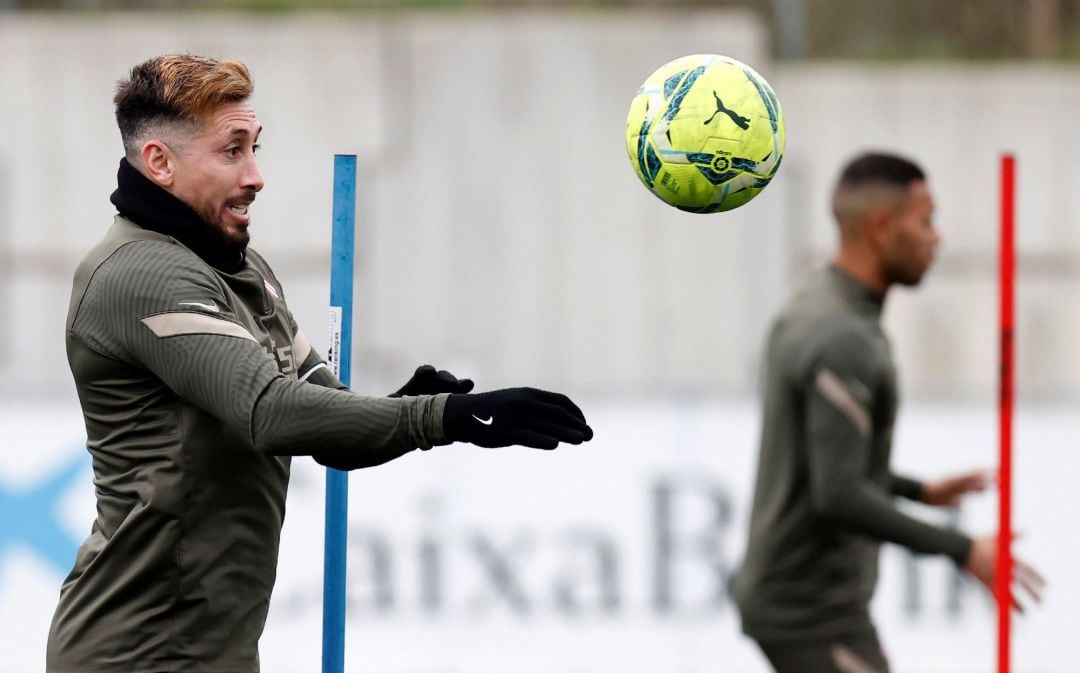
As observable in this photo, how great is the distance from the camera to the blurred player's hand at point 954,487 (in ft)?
17.5

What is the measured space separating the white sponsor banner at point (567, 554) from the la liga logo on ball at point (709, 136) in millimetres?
4588

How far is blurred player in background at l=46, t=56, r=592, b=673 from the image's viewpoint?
10.1 ft

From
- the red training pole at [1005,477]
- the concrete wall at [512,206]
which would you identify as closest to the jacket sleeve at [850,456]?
the red training pole at [1005,477]

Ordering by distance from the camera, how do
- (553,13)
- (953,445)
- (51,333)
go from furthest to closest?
(553,13) → (51,333) → (953,445)

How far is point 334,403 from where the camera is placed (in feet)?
10.1

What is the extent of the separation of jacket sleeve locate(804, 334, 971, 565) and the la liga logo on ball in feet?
3.44

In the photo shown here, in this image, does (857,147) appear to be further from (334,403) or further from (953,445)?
(334,403)

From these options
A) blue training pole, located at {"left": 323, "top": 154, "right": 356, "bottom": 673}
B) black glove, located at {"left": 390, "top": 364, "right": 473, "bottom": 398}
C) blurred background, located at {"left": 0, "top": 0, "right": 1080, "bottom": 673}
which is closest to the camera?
Result: black glove, located at {"left": 390, "top": 364, "right": 473, "bottom": 398}

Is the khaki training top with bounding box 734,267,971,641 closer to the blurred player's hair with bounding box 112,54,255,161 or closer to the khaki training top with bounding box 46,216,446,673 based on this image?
the khaki training top with bounding box 46,216,446,673

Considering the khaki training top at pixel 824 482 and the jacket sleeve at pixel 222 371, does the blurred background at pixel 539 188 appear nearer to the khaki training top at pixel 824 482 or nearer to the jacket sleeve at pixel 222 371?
the khaki training top at pixel 824 482

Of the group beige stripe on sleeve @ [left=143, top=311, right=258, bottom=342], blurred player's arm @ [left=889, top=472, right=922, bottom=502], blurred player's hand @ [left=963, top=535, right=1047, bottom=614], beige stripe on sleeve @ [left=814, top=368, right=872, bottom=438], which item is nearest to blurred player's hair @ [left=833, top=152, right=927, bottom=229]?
beige stripe on sleeve @ [left=814, top=368, right=872, bottom=438]

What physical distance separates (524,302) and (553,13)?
92.8 inches

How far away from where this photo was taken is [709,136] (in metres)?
3.94

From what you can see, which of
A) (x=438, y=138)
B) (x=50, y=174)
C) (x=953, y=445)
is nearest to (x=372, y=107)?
(x=438, y=138)
